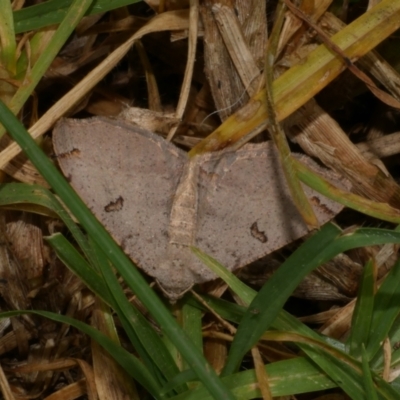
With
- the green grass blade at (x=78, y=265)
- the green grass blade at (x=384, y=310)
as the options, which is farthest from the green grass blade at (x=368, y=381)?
the green grass blade at (x=78, y=265)

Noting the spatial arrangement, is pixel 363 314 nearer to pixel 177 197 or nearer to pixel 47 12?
pixel 177 197

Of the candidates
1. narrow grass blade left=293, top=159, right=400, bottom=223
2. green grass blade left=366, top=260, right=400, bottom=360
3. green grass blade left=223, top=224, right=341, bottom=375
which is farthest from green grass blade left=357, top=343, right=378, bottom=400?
narrow grass blade left=293, top=159, right=400, bottom=223

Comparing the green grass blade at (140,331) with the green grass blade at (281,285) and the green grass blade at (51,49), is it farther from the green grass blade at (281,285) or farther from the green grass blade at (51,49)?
the green grass blade at (51,49)

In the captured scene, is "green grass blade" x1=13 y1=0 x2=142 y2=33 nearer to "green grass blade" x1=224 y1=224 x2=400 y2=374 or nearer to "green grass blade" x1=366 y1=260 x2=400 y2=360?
"green grass blade" x1=224 y1=224 x2=400 y2=374

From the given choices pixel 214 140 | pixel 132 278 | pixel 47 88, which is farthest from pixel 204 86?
pixel 132 278

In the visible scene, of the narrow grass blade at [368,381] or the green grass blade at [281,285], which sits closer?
the green grass blade at [281,285]

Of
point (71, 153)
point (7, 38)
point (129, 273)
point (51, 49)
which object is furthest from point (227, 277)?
point (7, 38)
